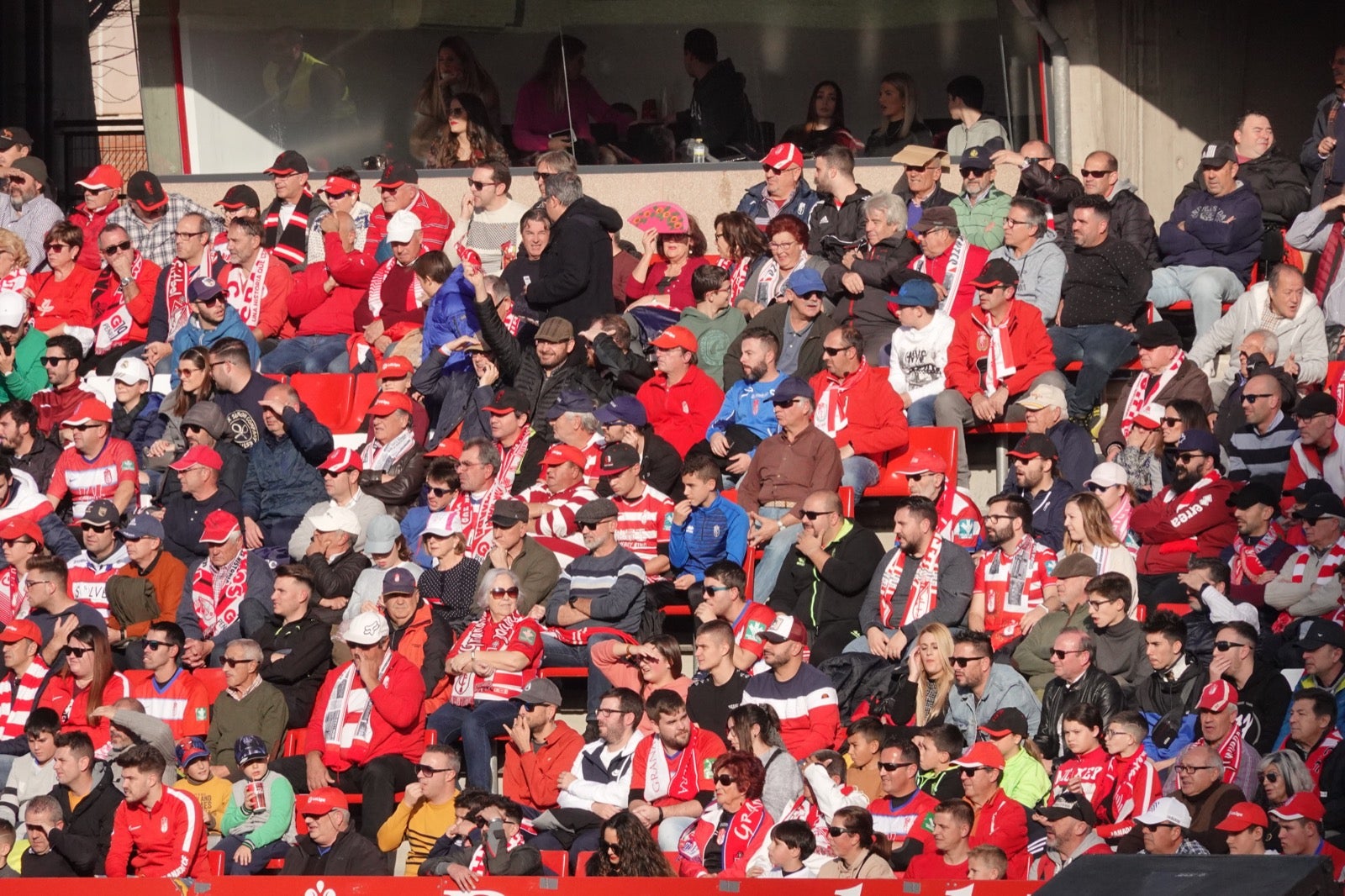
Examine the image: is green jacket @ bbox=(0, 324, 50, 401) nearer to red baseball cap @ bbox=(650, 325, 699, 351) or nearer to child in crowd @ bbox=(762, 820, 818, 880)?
red baseball cap @ bbox=(650, 325, 699, 351)

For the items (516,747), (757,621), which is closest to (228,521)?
(516,747)

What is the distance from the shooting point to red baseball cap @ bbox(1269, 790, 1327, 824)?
935 cm

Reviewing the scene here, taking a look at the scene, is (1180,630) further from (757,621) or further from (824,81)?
(824,81)

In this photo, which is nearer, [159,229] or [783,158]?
[783,158]

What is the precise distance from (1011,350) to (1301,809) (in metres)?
4.01

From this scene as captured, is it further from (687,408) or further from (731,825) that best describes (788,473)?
(731,825)

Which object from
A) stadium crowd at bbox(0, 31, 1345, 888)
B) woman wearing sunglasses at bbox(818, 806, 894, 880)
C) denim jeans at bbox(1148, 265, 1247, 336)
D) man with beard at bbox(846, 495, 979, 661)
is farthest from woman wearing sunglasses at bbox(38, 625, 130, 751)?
denim jeans at bbox(1148, 265, 1247, 336)

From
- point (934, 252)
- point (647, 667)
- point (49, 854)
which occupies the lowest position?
point (49, 854)

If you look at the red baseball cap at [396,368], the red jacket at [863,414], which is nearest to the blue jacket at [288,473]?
the red baseball cap at [396,368]

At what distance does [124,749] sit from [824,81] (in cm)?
768

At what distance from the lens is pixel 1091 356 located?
42.9 feet

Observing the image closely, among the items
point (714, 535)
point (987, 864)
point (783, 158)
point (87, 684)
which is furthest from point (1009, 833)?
point (783, 158)

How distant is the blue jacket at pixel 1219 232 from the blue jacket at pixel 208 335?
5922mm

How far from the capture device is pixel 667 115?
1648 centimetres
